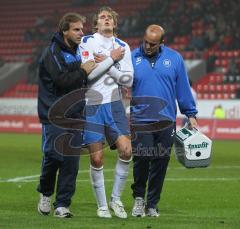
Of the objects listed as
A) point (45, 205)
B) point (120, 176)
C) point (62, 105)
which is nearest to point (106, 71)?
point (62, 105)

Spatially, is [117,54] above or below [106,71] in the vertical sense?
above

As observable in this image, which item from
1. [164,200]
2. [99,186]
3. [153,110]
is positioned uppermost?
[153,110]

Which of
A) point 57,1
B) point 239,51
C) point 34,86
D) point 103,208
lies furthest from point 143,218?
point 57,1

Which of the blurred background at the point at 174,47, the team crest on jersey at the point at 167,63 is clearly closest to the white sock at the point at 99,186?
the team crest on jersey at the point at 167,63

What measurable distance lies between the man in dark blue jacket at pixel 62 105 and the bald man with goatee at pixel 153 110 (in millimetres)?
694

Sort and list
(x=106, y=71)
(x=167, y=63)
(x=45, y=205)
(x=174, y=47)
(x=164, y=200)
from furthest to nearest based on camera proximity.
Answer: (x=174, y=47), (x=164, y=200), (x=167, y=63), (x=45, y=205), (x=106, y=71)

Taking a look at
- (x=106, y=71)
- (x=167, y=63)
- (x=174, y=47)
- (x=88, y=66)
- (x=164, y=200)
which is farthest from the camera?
(x=174, y=47)

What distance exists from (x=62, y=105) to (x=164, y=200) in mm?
2677

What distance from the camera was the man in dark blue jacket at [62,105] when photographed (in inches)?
329

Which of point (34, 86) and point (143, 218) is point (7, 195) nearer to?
point (143, 218)

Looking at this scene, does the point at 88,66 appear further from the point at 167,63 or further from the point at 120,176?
the point at 120,176

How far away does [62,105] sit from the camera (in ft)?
27.8

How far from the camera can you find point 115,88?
8.72 meters

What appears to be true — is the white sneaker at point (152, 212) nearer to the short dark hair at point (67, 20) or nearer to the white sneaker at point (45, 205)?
the white sneaker at point (45, 205)
